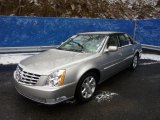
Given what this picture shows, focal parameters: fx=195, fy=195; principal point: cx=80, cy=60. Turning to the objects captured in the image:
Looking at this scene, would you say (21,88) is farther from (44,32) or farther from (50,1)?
(50,1)

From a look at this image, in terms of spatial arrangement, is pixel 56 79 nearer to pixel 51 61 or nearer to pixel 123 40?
pixel 51 61

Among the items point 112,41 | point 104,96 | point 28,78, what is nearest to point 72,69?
point 28,78

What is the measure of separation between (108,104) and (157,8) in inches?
750

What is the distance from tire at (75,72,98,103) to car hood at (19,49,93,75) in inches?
17.6

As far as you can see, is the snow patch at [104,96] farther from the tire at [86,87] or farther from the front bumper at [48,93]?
the front bumper at [48,93]

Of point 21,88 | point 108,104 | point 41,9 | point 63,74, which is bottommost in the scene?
point 108,104

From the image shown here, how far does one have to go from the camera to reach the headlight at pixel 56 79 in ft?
12.9

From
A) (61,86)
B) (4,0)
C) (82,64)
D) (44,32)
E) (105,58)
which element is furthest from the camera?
(4,0)

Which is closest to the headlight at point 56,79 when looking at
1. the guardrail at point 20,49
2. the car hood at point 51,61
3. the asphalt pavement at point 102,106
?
the car hood at point 51,61

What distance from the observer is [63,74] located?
4000 millimetres

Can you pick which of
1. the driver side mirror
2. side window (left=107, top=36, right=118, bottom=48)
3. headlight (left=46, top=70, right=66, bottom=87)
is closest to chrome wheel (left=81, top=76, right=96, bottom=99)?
headlight (left=46, top=70, right=66, bottom=87)

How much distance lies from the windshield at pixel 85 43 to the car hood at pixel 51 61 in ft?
A: 1.05

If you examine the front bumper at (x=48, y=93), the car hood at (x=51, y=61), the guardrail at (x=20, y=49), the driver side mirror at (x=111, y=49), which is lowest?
the guardrail at (x=20, y=49)

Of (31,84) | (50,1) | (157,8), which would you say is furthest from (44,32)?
(157,8)
